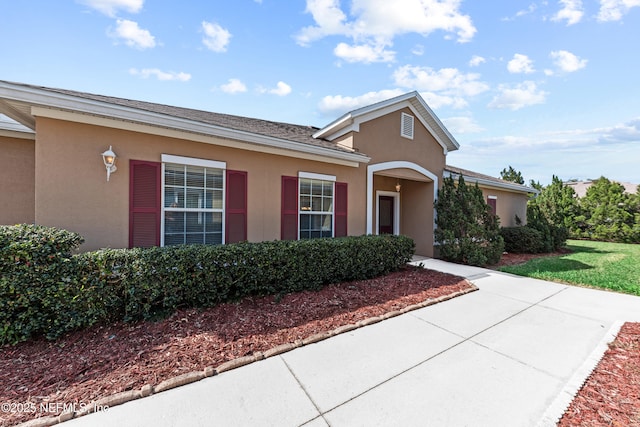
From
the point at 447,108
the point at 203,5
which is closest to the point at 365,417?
the point at 203,5

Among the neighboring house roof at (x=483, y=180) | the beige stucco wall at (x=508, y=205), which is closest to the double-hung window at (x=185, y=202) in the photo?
the neighboring house roof at (x=483, y=180)

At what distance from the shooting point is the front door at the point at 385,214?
1089 centimetres

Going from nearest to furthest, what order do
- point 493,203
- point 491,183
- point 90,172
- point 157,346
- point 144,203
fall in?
1. point 157,346
2. point 90,172
3. point 144,203
4. point 491,183
5. point 493,203

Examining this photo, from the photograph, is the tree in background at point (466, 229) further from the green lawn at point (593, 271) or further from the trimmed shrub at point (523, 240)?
the trimmed shrub at point (523, 240)

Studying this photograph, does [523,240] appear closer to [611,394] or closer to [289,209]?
[611,394]

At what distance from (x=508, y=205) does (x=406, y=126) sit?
9.87 metres

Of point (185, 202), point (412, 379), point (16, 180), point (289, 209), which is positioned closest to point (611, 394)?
point (412, 379)

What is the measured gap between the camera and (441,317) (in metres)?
4.63

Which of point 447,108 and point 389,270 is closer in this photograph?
point 389,270

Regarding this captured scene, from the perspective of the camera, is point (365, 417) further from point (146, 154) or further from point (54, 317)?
point (146, 154)

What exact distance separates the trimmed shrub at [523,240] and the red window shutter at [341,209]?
31.7 feet

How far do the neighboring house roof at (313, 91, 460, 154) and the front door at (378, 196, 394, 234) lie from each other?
317 cm

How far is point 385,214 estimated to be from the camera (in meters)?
11.1

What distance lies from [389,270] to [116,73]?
30.3 ft
